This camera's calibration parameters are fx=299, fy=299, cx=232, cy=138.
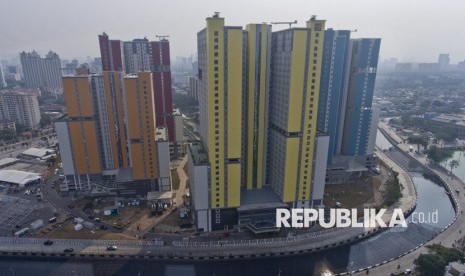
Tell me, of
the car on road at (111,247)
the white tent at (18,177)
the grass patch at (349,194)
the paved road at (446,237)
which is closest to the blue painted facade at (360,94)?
the grass patch at (349,194)

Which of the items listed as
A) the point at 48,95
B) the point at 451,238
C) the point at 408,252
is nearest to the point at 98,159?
the point at 408,252

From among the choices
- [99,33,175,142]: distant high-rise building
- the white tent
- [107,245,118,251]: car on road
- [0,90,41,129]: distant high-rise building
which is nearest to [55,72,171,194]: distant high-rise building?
the white tent

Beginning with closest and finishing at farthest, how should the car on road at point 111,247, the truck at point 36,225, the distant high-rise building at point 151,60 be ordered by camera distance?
1. the car on road at point 111,247
2. the truck at point 36,225
3. the distant high-rise building at point 151,60

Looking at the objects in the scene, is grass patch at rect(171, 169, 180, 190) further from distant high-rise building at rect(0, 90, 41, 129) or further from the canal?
distant high-rise building at rect(0, 90, 41, 129)

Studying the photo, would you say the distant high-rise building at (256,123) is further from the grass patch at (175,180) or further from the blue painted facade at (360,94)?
the blue painted facade at (360,94)

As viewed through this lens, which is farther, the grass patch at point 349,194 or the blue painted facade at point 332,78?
the blue painted facade at point 332,78

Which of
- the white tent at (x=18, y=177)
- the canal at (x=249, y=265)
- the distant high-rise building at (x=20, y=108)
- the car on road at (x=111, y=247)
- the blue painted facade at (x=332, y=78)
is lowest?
the canal at (x=249, y=265)
